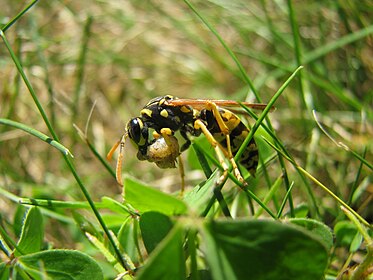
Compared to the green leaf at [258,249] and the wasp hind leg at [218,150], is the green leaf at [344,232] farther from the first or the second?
the green leaf at [258,249]

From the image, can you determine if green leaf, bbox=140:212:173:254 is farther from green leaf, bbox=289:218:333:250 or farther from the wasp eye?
the wasp eye

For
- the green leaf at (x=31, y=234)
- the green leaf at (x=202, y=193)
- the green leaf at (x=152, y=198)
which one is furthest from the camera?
the green leaf at (x=31, y=234)

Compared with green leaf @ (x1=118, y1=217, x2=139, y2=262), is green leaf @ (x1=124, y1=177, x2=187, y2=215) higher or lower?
higher

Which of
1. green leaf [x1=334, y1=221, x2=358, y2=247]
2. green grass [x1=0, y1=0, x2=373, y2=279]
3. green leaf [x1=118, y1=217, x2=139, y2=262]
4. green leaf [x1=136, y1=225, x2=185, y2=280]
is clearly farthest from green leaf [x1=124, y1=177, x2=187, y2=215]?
green leaf [x1=334, y1=221, x2=358, y2=247]

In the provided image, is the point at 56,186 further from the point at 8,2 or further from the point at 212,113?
the point at 8,2

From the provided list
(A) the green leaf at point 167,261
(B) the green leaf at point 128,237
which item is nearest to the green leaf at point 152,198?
(A) the green leaf at point 167,261

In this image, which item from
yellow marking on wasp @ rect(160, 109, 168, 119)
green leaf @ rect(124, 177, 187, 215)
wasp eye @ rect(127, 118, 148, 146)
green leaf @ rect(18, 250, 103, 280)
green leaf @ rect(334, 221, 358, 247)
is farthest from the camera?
yellow marking on wasp @ rect(160, 109, 168, 119)
